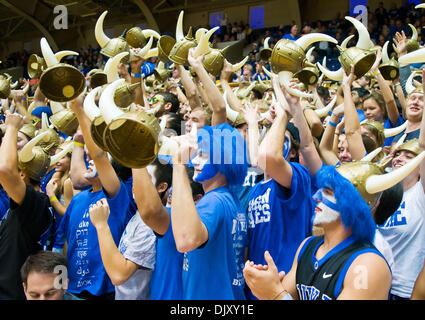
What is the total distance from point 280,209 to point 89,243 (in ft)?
3.79

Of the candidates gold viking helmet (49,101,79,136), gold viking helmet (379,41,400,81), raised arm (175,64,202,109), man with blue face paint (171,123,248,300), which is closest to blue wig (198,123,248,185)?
man with blue face paint (171,123,248,300)

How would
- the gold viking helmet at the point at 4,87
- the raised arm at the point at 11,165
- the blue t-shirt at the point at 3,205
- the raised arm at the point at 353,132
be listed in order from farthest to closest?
the gold viking helmet at the point at 4,87
the blue t-shirt at the point at 3,205
the raised arm at the point at 353,132
the raised arm at the point at 11,165

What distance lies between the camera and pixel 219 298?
180cm

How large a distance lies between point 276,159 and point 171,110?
9.22 ft

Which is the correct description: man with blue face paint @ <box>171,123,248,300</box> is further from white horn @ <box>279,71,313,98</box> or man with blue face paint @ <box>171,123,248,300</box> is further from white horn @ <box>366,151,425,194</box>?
white horn @ <box>366,151,425,194</box>

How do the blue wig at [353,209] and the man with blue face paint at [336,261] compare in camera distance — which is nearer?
the man with blue face paint at [336,261]

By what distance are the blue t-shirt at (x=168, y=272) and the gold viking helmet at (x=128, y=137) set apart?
0.49m

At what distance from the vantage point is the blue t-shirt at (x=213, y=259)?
5.88ft

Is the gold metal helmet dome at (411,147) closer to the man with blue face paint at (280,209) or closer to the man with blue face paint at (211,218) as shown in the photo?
the man with blue face paint at (280,209)

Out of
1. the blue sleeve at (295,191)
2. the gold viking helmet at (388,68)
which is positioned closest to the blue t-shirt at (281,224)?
the blue sleeve at (295,191)

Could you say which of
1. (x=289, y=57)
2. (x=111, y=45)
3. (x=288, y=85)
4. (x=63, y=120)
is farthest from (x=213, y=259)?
(x=111, y=45)

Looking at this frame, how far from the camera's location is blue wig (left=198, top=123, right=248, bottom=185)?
6.55 feet
